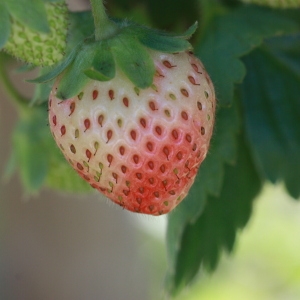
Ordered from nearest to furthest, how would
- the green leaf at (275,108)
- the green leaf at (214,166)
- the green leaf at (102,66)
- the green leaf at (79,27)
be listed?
1. the green leaf at (102,66)
2. the green leaf at (79,27)
3. the green leaf at (214,166)
4. the green leaf at (275,108)

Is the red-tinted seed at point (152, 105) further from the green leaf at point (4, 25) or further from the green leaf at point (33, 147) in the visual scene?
the green leaf at point (33, 147)

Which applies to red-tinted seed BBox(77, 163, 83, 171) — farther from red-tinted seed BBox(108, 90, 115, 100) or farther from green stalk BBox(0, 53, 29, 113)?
green stalk BBox(0, 53, 29, 113)

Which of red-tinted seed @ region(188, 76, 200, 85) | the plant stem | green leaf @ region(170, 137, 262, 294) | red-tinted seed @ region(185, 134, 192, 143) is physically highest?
the plant stem

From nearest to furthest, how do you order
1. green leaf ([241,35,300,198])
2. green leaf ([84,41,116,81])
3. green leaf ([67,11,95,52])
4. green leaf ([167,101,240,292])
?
green leaf ([84,41,116,81]) < green leaf ([67,11,95,52]) < green leaf ([167,101,240,292]) < green leaf ([241,35,300,198])

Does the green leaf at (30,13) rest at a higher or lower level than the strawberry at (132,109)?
higher

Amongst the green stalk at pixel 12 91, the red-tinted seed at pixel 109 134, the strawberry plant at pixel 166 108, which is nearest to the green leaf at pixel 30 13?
the strawberry plant at pixel 166 108

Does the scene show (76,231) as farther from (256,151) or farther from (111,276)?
(256,151)

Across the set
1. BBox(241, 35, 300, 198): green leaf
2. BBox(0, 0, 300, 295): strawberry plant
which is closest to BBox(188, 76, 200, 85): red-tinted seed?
BBox(0, 0, 300, 295): strawberry plant
